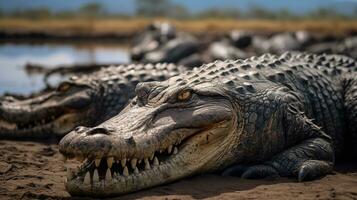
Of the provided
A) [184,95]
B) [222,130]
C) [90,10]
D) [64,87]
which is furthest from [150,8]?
[222,130]

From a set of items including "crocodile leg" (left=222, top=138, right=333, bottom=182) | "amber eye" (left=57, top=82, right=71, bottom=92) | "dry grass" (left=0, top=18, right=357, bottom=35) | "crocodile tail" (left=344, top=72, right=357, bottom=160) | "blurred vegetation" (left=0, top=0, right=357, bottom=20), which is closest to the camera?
"crocodile leg" (left=222, top=138, right=333, bottom=182)

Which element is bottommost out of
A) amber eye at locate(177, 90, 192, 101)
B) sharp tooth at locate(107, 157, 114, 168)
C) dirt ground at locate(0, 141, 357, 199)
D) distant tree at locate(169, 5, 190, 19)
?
dirt ground at locate(0, 141, 357, 199)

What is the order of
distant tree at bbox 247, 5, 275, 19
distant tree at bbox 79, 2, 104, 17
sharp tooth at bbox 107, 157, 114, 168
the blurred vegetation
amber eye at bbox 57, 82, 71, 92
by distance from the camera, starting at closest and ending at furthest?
sharp tooth at bbox 107, 157, 114, 168, amber eye at bbox 57, 82, 71, 92, distant tree at bbox 79, 2, 104, 17, the blurred vegetation, distant tree at bbox 247, 5, 275, 19

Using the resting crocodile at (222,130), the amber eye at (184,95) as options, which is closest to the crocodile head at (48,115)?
the resting crocodile at (222,130)

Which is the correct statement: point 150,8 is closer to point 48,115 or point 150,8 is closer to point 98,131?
point 48,115

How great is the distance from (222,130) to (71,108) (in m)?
3.00

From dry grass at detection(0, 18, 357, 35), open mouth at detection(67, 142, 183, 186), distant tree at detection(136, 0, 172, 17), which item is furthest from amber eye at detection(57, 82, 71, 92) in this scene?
distant tree at detection(136, 0, 172, 17)

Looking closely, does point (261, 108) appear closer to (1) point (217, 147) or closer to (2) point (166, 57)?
(1) point (217, 147)

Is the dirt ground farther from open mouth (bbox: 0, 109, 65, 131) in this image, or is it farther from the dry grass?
the dry grass

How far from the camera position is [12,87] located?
13430 millimetres

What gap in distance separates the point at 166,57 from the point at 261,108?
13.2m

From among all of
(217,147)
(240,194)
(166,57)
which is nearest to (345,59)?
(217,147)

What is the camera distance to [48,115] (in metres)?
6.71

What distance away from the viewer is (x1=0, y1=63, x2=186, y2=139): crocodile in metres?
6.66
